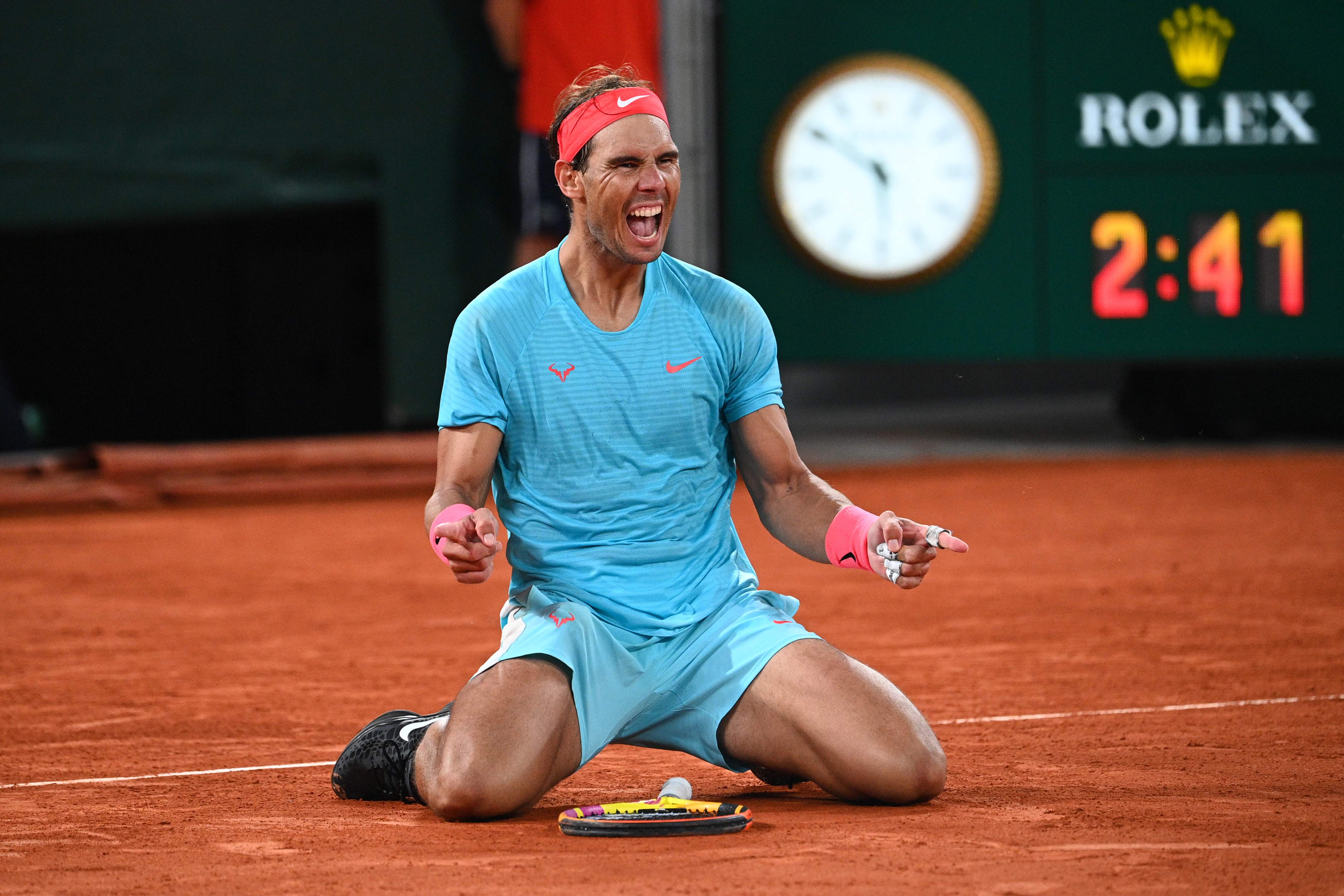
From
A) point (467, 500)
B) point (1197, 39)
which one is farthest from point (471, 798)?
point (1197, 39)

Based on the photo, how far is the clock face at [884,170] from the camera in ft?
37.1

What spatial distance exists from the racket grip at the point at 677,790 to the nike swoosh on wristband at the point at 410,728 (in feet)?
1.57

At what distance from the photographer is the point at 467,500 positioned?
3346mm

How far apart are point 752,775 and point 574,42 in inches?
369

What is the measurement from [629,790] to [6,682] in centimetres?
233

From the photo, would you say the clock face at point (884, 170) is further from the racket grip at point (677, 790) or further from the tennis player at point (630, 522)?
the racket grip at point (677, 790)

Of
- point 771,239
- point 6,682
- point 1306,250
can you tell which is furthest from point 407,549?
point 1306,250

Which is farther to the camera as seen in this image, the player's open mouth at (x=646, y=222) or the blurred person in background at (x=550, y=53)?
the blurred person in background at (x=550, y=53)

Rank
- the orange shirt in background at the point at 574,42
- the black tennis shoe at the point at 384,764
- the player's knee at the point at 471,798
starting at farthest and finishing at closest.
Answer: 1. the orange shirt in background at the point at 574,42
2. the black tennis shoe at the point at 384,764
3. the player's knee at the point at 471,798

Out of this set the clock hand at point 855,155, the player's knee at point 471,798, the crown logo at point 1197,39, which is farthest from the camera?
the clock hand at point 855,155

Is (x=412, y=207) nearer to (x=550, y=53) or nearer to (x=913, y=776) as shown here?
(x=550, y=53)

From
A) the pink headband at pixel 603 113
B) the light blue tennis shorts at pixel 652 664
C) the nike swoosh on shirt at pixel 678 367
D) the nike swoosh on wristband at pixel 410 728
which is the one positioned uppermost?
the pink headband at pixel 603 113

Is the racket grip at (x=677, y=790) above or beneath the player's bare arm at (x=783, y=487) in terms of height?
beneath

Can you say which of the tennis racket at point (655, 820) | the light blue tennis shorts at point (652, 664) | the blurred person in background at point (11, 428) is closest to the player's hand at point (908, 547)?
the light blue tennis shorts at point (652, 664)
